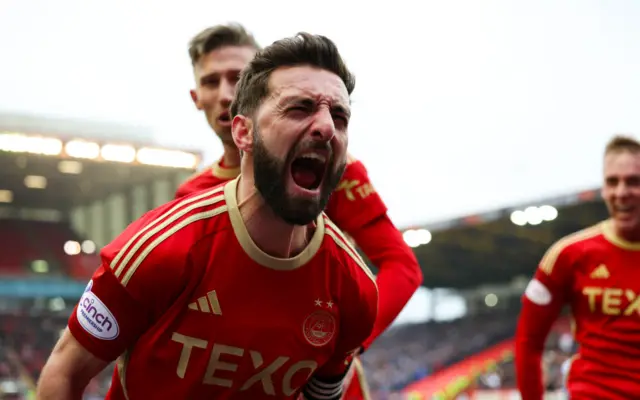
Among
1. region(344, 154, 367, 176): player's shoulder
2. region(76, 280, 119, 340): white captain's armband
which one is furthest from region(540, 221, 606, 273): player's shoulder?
region(76, 280, 119, 340): white captain's armband

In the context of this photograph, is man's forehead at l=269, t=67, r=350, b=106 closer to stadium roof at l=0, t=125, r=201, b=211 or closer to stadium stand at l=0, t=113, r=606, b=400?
stadium stand at l=0, t=113, r=606, b=400

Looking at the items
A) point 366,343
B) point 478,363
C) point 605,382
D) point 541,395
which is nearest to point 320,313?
point 366,343

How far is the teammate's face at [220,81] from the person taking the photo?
373 centimetres

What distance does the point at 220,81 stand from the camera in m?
3.81

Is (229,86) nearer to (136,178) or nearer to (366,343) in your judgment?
(366,343)

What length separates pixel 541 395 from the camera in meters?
5.58

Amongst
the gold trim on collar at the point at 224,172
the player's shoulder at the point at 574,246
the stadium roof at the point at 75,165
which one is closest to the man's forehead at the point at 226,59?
the gold trim on collar at the point at 224,172

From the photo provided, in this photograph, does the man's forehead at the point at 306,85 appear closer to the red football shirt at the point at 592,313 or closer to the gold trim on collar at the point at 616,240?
the red football shirt at the point at 592,313

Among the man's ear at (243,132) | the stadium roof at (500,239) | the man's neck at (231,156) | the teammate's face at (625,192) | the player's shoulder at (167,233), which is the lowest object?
the stadium roof at (500,239)

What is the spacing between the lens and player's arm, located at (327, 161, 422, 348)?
11.7ft

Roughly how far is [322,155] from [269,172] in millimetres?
172

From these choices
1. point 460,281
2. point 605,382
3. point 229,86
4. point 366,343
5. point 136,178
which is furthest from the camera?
point 460,281

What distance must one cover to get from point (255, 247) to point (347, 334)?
0.54 meters

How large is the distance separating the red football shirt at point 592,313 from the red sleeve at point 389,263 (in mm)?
1960
